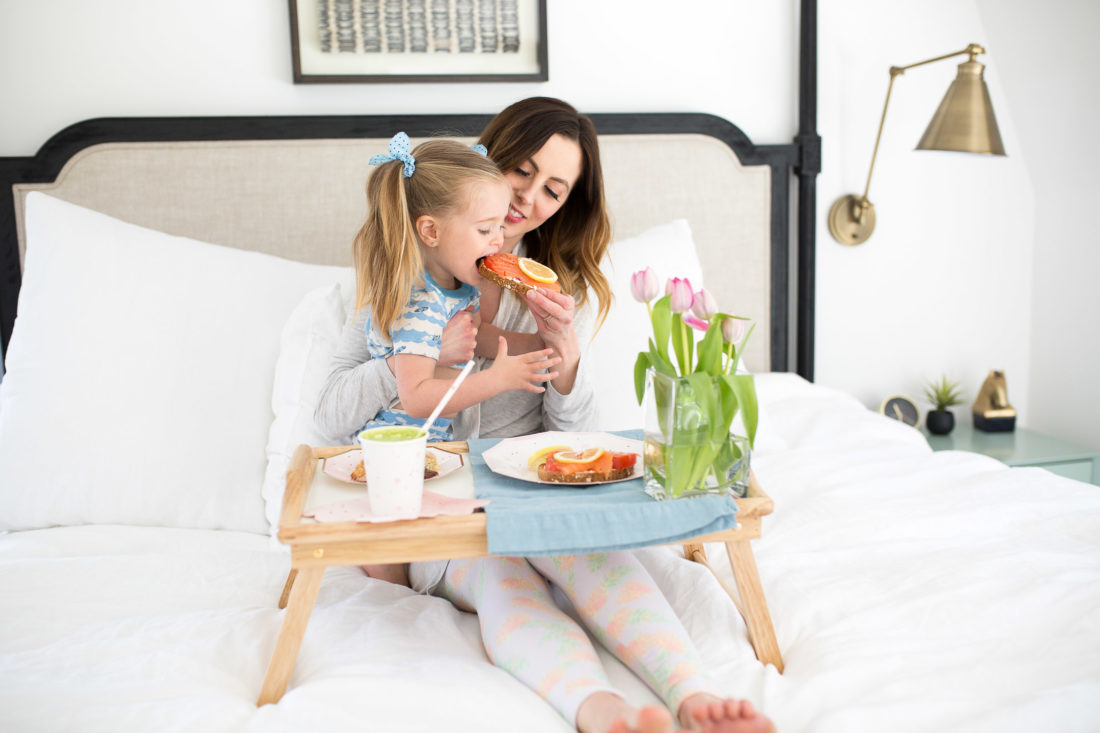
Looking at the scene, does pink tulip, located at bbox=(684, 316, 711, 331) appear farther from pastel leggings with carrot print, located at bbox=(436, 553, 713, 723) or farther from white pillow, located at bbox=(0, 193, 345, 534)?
white pillow, located at bbox=(0, 193, 345, 534)

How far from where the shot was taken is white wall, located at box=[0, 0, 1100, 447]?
199 centimetres

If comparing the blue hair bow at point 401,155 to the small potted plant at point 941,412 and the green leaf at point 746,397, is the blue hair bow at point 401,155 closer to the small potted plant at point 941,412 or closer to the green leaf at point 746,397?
the green leaf at point 746,397

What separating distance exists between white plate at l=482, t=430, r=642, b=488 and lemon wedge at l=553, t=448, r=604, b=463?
0.03m

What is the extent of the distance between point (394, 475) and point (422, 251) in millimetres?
542

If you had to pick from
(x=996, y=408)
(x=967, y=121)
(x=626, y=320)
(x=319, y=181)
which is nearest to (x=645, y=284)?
(x=626, y=320)

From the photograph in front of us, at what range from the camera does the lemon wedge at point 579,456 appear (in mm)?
1053

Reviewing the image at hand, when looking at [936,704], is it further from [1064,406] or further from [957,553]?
[1064,406]

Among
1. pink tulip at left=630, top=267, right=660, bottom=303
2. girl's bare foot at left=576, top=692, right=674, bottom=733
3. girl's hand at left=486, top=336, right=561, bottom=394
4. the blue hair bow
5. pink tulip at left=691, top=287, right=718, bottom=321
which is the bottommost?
girl's bare foot at left=576, top=692, right=674, bottom=733

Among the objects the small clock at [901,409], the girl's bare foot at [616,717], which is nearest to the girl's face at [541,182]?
the girl's bare foot at [616,717]

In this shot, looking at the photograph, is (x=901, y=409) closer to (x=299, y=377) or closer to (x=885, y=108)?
(x=885, y=108)

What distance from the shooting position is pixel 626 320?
1772 millimetres

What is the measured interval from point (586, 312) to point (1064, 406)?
1.75 metres

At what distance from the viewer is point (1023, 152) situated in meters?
2.44

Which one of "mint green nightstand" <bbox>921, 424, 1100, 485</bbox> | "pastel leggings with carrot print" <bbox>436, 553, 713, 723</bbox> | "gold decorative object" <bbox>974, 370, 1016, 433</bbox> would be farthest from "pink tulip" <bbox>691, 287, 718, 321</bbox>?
"gold decorative object" <bbox>974, 370, 1016, 433</bbox>
